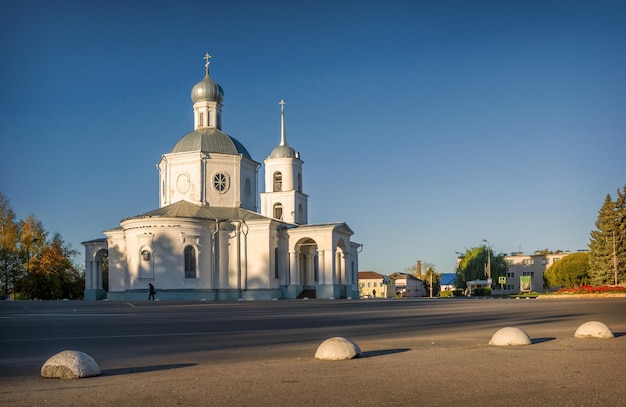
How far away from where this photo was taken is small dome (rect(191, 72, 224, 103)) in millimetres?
61688

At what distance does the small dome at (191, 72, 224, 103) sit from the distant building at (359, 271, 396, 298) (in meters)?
94.6

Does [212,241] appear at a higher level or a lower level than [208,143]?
lower

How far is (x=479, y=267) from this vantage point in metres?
97.0

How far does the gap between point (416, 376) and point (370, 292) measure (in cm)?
14630

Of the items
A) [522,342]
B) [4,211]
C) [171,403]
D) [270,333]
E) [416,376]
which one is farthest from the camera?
[4,211]

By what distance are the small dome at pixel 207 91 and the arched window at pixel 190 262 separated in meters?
15.7

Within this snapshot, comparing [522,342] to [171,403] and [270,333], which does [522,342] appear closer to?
[270,333]

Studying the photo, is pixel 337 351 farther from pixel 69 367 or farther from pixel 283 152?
pixel 283 152

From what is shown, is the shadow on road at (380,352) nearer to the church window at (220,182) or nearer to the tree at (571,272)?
the church window at (220,182)

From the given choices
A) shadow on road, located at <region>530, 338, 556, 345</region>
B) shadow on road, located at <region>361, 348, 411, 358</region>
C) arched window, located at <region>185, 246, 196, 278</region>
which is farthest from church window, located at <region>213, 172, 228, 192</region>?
shadow on road, located at <region>361, 348, 411, 358</region>

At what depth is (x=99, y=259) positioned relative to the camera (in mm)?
61875

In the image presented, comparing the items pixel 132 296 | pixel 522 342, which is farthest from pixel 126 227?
pixel 522 342

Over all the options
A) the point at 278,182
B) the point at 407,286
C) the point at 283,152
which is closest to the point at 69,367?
the point at 283,152

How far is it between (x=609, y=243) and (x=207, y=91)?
43776mm
